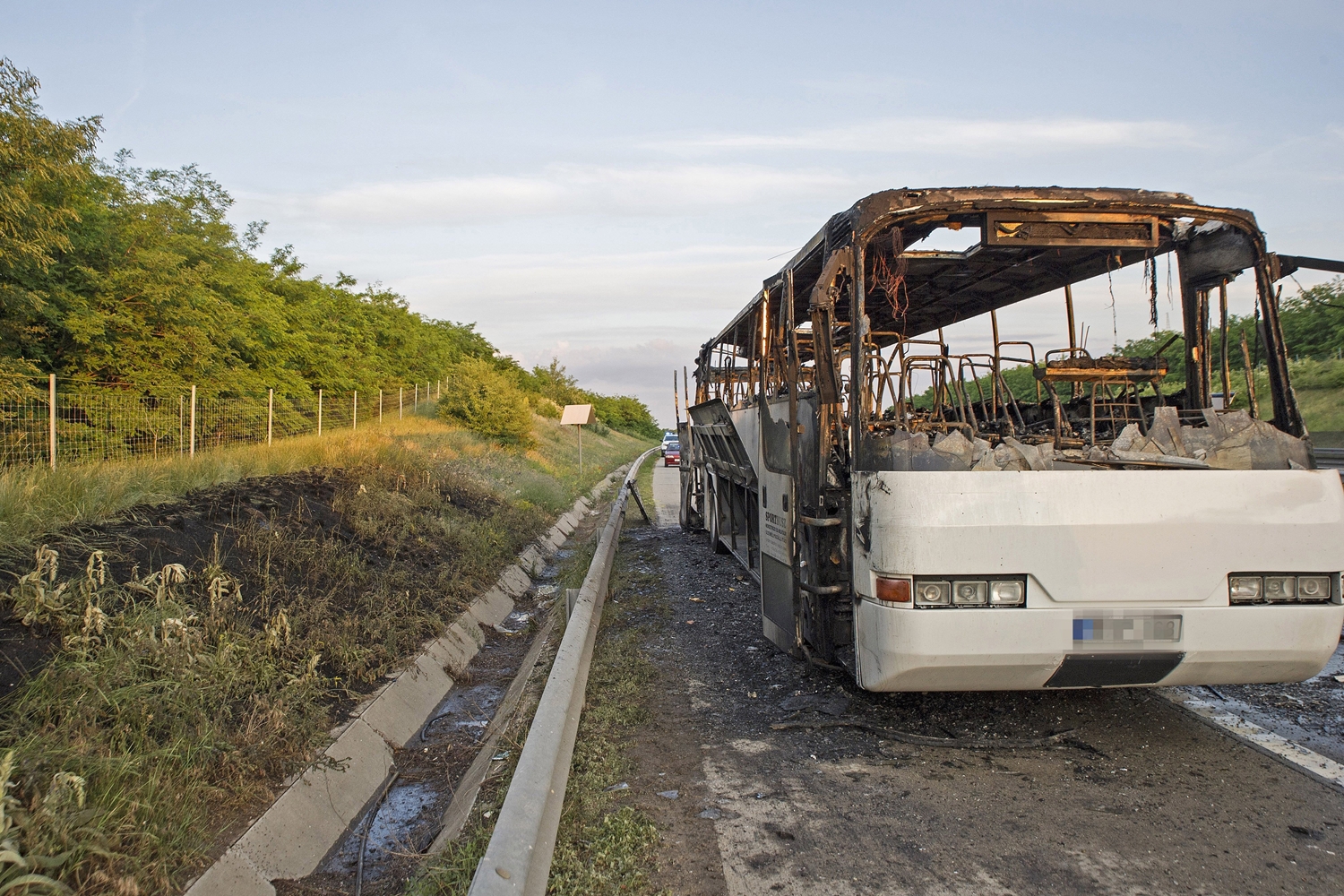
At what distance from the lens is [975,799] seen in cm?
387

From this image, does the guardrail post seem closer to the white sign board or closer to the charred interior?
the white sign board

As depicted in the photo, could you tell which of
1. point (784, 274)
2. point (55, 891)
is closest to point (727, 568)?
point (784, 274)

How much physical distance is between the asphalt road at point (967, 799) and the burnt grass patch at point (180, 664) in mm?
1813

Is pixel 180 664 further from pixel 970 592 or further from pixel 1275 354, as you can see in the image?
pixel 1275 354

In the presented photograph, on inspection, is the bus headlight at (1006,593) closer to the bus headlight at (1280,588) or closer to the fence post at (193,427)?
the bus headlight at (1280,588)

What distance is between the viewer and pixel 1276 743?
436 cm

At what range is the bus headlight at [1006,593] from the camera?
4.02m

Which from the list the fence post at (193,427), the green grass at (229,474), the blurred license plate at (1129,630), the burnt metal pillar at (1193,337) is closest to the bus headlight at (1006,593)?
the blurred license plate at (1129,630)

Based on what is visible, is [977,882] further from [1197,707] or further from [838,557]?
[1197,707]

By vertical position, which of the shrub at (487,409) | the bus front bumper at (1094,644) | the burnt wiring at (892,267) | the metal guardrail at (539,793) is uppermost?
the shrub at (487,409)

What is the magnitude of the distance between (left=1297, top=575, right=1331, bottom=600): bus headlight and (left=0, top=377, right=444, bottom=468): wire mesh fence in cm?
1089

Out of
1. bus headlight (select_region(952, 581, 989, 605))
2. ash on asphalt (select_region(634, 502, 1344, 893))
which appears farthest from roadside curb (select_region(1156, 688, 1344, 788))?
bus headlight (select_region(952, 581, 989, 605))

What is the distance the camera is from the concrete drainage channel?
349 centimetres

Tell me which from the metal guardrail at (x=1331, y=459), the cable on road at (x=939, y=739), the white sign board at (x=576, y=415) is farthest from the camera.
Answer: the white sign board at (x=576, y=415)
